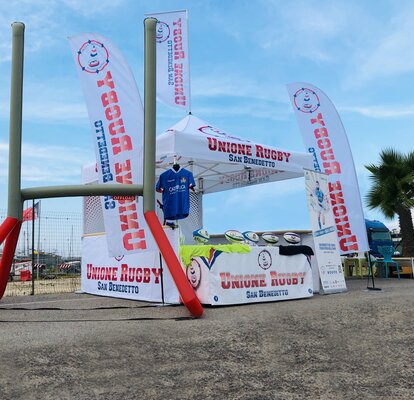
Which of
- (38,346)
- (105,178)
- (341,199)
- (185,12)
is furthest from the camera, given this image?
(185,12)

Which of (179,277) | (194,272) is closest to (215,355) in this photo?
(179,277)

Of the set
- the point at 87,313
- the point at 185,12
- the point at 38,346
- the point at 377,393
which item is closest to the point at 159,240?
the point at 87,313

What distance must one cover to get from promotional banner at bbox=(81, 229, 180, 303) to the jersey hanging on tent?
417 mm

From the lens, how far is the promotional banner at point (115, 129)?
25.0 feet

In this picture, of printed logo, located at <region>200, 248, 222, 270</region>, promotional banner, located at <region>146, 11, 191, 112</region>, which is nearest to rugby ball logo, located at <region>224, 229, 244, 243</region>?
printed logo, located at <region>200, 248, 222, 270</region>

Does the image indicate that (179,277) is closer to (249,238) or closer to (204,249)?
(204,249)

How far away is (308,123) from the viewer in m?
10.9

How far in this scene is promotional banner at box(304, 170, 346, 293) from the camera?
30.9 ft

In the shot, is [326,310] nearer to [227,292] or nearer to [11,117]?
[227,292]

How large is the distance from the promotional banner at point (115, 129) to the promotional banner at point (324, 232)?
3608mm

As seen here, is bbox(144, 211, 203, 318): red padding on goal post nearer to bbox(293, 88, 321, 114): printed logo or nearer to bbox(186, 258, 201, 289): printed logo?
bbox(186, 258, 201, 289): printed logo

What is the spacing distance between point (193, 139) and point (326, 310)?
3.83m

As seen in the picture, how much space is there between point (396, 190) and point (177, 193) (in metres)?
12.7

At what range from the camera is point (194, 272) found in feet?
26.6
